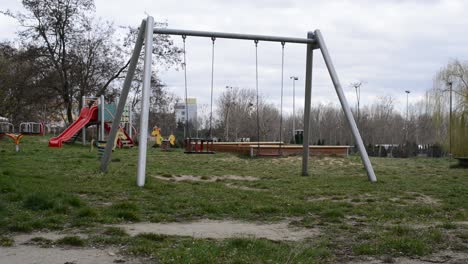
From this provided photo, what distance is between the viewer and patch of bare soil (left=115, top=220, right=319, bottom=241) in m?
6.89

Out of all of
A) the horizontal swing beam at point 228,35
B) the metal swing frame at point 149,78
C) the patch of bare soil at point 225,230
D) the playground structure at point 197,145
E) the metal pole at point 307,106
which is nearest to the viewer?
the patch of bare soil at point 225,230

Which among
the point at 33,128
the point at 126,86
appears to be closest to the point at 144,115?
the point at 126,86

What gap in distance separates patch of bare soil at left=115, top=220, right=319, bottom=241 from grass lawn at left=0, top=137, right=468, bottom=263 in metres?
0.26

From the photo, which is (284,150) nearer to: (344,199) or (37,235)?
(344,199)

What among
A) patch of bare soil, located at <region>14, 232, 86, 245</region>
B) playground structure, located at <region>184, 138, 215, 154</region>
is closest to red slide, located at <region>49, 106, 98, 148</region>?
playground structure, located at <region>184, 138, 215, 154</region>

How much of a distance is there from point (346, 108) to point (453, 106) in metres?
17.9

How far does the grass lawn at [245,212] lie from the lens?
6.00 metres

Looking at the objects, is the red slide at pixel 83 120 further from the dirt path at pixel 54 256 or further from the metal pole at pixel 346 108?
the dirt path at pixel 54 256

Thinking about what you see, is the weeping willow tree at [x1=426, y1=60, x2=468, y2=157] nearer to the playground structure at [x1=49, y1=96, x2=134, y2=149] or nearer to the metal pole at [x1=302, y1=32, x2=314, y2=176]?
the metal pole at [x1=302, y1=32, x2=314, y2=176]

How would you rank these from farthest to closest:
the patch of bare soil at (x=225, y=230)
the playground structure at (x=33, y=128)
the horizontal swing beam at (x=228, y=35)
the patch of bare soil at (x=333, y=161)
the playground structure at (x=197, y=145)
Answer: the playground structure at (x=33, y=128)
the patch of bare soil at (x=333, y=161)
the playground structure at (x=197, y=145)
the horizontal swing beam at (x=228, y=35)
the patch of bare soil at (x=225, y=230)

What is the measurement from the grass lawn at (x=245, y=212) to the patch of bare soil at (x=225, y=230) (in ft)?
0.85

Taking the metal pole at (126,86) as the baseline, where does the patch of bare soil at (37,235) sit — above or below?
below

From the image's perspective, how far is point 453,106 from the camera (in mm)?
30219

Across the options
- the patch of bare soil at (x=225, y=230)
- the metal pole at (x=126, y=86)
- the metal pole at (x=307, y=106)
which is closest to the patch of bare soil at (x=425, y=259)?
the patch of bare soil at (x=225, y=230)
